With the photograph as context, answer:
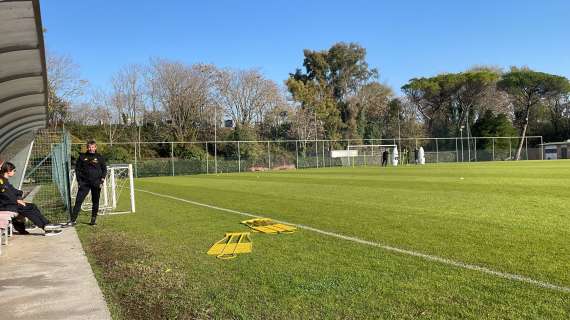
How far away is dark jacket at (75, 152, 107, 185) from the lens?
10.1 metres

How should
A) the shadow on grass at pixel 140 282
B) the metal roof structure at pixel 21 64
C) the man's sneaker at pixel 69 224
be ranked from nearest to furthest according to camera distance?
1. the shadow on grass at pixel 140 282
2. the metal roof structure at pixel 21 64
3. the man's sneaker at pixel 69 224

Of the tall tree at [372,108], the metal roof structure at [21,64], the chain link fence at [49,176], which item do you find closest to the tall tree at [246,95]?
the tall tree at [372,108]

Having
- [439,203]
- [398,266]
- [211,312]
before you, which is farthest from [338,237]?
[439,203]

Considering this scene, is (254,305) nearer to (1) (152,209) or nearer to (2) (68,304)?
(2) (68,304)

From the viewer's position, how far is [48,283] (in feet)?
17.4

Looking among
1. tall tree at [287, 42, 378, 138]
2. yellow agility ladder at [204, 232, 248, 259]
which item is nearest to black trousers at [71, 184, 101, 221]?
yellow agility ladder at [204, 232, 248, 259]

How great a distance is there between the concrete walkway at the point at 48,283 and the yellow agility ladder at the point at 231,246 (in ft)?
5.46

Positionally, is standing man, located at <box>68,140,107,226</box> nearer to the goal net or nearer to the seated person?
the seated person

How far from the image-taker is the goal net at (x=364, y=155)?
49.9 m

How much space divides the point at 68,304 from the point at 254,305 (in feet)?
5.99

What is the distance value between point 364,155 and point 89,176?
43.9 meters

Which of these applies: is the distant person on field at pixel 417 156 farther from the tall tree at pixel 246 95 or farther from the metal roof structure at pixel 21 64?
the metal roof structure at pixel 21 64

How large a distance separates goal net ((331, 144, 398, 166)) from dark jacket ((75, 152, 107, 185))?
40623 mm

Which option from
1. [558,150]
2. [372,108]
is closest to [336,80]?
[372,108]
